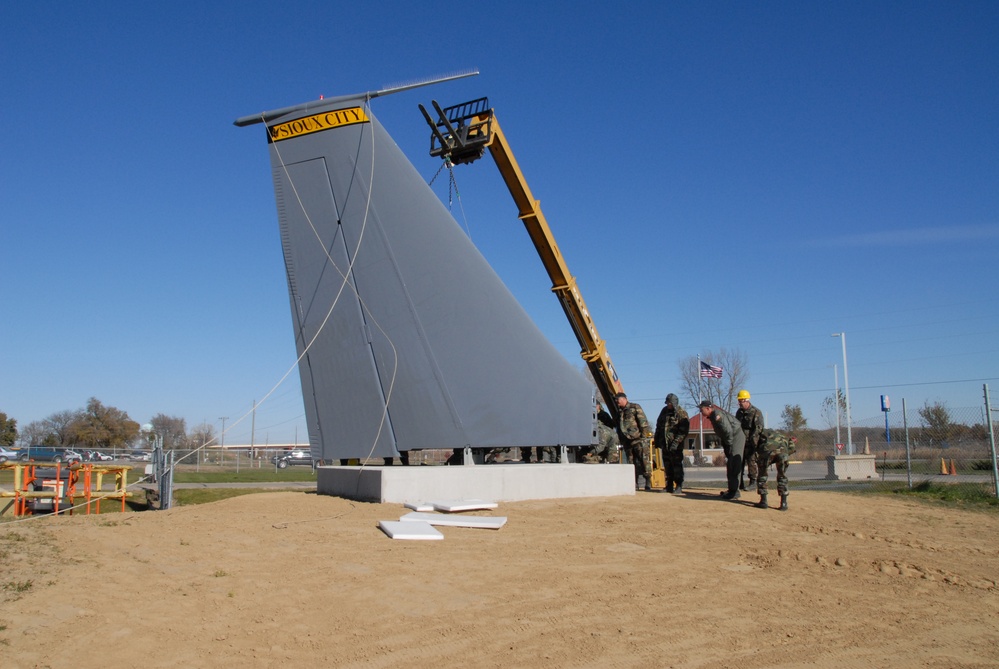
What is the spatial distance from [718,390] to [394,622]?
4556 cm

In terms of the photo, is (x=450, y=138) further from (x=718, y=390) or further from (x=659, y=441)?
(x=718, y=390)

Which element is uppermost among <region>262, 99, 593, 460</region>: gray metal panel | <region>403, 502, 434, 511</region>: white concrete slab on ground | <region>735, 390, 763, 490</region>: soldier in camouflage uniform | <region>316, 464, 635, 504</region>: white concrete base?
<region>262, 99, 593, 460</region>: gray metal panel

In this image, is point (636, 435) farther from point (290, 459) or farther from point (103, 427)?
point (103, 427)

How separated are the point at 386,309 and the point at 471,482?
2.50 m

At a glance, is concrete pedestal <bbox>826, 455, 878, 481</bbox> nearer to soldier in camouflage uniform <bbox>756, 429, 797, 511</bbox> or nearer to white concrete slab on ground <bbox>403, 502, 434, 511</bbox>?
soldier in camouflage uniform <bbox>756, 429, 797, 511</bbox>

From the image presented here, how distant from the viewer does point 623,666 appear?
3.89 meters

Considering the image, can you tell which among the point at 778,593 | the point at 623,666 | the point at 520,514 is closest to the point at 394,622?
the point at 623,666

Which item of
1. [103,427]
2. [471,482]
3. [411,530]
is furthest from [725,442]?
[103,427]

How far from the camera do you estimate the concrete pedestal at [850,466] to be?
66.9 feet

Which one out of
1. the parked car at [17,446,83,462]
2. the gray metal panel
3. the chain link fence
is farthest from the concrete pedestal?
the parked car at [17,446,83,462]

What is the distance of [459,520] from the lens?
295 inches

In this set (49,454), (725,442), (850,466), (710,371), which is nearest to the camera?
(725,442)

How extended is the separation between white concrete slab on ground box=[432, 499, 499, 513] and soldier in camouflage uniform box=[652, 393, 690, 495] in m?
4.70

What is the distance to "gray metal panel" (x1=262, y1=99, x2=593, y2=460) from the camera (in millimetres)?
9148
